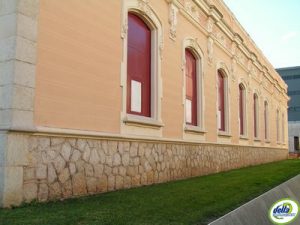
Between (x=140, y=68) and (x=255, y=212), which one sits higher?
(x=140, y=68)

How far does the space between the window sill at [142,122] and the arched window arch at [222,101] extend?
24.9 ft

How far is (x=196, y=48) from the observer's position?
48.2ft

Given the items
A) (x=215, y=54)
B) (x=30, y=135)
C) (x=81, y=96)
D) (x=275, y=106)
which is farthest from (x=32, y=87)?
(x=275, y=106)

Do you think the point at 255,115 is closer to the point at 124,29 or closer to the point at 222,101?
the point at 222,101

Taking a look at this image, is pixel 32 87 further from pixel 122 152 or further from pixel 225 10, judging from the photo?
pixel 225 10

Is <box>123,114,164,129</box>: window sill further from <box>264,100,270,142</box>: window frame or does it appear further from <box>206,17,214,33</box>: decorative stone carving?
<box>264,100,270,142</box>: window frame

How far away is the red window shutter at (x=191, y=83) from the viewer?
14.3 metres

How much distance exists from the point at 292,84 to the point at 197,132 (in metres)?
76.5

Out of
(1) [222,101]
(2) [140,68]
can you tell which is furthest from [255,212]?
(1) [222,101]

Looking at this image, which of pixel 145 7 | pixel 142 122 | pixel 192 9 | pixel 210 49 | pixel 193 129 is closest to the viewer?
pixel 142 122

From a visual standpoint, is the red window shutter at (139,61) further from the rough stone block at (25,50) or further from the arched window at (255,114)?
the arched window at (255,114)

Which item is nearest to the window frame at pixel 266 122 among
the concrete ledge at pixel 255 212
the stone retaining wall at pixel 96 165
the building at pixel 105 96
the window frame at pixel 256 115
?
the window frame at pixel 256 115

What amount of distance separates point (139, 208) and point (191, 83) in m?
8.70

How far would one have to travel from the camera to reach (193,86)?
14883mm
